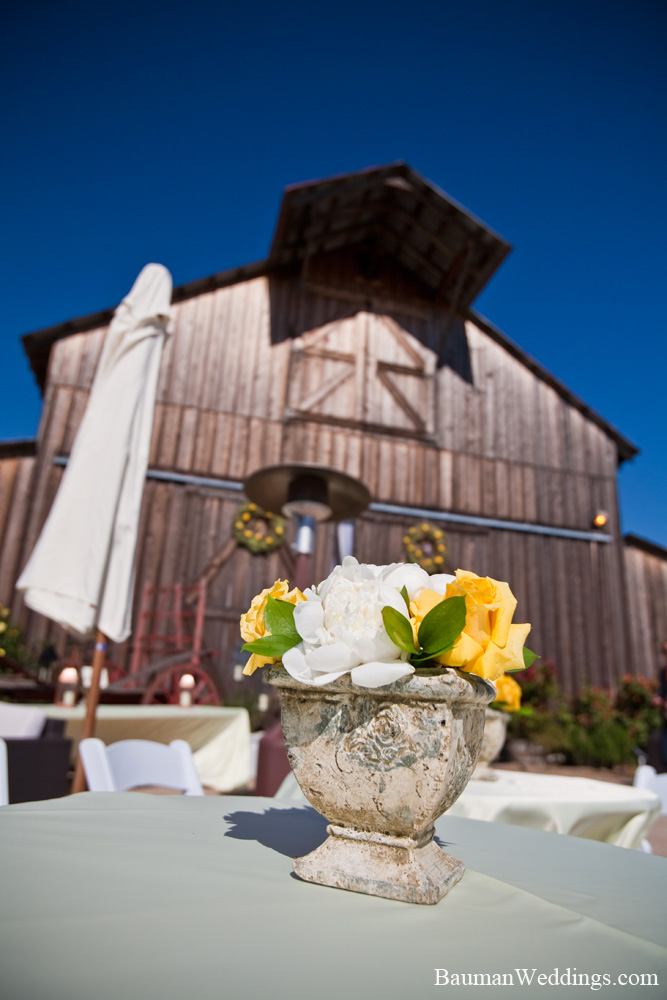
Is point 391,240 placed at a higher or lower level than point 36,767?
higher

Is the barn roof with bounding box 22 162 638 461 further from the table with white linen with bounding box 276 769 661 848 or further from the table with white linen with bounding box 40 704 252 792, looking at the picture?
the table with white linen with bounding box 276 769 661 848

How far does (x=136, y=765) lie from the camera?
1887mm

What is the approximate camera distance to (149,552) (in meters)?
8.53

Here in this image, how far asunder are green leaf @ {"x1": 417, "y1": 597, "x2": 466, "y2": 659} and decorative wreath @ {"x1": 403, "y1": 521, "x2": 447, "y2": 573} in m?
8.60

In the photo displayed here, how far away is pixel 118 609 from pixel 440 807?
93.8 inches

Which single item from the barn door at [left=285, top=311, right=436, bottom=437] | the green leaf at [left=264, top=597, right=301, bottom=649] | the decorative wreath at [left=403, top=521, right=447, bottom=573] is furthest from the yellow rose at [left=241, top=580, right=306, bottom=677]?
the barn door at [left=285, top=311, right=436, bottom=437]

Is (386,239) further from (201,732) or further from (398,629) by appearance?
(398,629)

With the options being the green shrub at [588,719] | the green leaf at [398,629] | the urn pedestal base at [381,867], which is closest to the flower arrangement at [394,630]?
the green leaf at [398,629]

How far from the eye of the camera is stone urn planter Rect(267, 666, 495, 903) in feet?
2.61

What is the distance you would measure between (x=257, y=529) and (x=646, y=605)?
22.2 ft

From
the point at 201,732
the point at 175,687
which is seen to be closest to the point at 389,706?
the point at 201,732

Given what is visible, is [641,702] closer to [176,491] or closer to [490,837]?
[176,491]

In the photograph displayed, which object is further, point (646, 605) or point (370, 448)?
point (646, 605)

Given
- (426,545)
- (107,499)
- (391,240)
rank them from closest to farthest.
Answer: (107,499), (426,545), (391,240)
